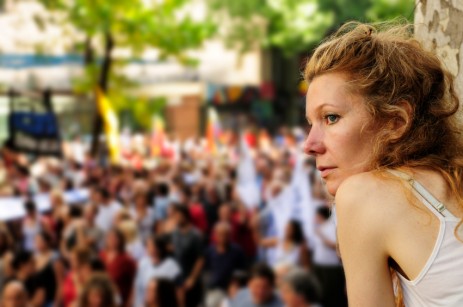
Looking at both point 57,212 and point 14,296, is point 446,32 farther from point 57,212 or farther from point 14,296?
point 57,212

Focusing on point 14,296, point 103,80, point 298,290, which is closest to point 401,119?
point 298,290

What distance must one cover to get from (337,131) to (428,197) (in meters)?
0.23

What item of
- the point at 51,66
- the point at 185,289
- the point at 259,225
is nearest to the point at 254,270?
the point at 185,289

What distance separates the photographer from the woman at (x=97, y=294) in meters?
6.97

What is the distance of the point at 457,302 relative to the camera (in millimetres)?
1452

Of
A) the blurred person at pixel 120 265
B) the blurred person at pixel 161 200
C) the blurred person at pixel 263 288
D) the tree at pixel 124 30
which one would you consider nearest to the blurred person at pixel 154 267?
the blurred person at pixel 120 265

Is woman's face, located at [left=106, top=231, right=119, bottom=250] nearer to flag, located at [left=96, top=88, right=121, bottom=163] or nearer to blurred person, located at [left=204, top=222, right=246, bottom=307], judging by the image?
blurred person, located at [left=204, top=222, right=246, bottom=307]

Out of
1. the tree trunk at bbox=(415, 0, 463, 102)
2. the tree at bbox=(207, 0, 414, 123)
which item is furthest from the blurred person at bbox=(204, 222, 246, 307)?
the tree at bbox=(207, 0, 414, 123)

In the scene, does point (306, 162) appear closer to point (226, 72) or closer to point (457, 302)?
point (457, 302)

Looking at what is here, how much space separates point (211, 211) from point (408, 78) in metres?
11.5

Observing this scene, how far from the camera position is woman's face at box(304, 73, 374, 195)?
1.64 m

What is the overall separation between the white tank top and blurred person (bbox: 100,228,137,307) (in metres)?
7.80

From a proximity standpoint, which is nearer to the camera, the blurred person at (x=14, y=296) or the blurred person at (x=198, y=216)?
the blurred person at (x=14, y=296)

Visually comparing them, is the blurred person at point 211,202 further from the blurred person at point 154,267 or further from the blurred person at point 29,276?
the blurred person at point 29,276
